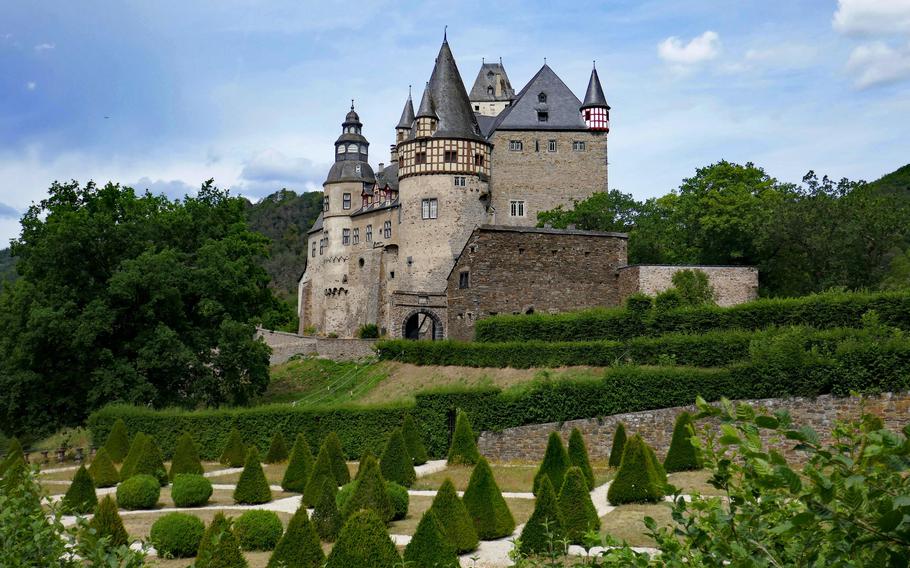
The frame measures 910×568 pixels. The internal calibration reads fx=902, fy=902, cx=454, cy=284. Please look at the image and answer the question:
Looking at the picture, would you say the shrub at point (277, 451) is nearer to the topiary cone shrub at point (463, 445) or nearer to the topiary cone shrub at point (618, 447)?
the topiary cone shrub at point (463, 445)

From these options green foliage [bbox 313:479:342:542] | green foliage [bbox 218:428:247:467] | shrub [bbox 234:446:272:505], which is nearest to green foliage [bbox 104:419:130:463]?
green foliage [bbox 218:428:247:467]

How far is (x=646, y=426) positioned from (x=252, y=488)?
427 inches

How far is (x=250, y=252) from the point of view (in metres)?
43.1

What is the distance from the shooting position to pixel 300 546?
45.6 ft

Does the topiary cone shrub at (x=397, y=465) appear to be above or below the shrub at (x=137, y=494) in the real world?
above

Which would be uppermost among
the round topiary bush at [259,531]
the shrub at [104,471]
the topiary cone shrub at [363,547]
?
the topiary cone shrub at [363,547]

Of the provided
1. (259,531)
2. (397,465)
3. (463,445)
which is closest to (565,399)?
(463,445)

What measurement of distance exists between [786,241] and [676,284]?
18.2 ft

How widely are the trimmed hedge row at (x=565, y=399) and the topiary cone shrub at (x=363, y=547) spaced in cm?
1335

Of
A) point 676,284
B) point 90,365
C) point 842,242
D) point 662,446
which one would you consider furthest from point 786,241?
point 90,365

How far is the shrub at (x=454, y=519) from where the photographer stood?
53.1ft

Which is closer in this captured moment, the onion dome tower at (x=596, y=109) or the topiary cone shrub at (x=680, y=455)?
the topiary cone shrub at (x=680, y=455)

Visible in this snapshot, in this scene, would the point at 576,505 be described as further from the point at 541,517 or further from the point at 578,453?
the point at 578,453

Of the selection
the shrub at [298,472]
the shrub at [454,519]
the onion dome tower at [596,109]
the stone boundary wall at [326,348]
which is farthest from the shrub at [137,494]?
the onion dome tower at [596,109]
